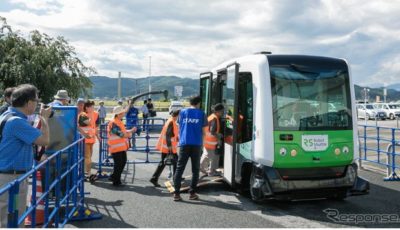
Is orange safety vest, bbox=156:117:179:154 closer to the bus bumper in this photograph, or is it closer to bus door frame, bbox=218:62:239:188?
bus door frame, bbox=218:62:239:188

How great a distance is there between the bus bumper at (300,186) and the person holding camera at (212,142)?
1.77 metres

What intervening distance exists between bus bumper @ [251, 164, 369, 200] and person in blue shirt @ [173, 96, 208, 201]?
46.7 inches

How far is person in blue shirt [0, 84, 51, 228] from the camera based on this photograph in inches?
167

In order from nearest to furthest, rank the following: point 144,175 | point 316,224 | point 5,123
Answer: point 5,123 → point 316,224 → point 144,175

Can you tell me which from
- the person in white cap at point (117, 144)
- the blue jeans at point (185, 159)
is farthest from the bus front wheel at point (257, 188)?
the person in white cap at point (117, 144)

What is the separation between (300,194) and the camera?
265 inches

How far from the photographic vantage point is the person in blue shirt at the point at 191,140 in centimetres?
746

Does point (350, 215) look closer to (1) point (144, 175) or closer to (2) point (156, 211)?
(2) point (156, 211)

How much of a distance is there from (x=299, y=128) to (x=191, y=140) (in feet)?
6.40

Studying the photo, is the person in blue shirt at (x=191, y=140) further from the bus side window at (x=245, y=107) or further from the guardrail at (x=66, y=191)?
the guardrail at (x=66, y=191)

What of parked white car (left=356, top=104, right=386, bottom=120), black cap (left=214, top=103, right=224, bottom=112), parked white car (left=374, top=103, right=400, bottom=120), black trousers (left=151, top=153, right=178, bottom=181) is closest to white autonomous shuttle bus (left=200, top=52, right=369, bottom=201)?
black cap (left=214, top=103, right=224, bottom=112)

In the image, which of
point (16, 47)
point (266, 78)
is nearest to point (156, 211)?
point (266, 78)

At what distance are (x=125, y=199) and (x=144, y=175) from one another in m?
2.59

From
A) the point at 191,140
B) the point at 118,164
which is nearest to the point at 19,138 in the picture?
the point at 191,140
